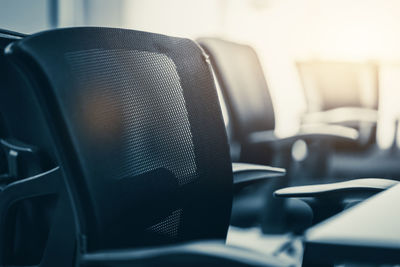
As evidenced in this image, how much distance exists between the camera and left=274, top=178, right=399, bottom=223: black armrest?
3.38ft

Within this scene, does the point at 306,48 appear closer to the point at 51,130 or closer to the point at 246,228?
the point at 246,228

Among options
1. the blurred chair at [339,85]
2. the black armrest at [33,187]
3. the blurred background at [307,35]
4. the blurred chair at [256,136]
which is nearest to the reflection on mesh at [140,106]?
the black armrest at [33,187]

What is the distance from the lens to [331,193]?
106 cm

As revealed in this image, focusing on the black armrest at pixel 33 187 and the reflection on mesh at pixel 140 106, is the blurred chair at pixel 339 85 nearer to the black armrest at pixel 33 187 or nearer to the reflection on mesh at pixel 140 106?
the reflection on mesh at pixel 140 106

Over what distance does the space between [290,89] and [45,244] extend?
4.18 metres

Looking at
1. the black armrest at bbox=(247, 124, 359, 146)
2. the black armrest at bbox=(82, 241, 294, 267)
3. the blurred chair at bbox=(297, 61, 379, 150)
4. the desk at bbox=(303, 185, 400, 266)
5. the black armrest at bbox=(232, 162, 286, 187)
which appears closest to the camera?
the desk at bbox=(303, 185, 400, 266)

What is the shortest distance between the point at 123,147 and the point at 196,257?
0.30m

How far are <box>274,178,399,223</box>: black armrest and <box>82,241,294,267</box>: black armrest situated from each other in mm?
369

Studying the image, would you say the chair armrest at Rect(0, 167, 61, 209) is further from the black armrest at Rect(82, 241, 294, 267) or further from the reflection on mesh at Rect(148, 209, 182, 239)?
the black armrest at Rect(82, 241, 294, 267)

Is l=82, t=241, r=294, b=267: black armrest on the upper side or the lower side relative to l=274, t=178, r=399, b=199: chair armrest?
upper

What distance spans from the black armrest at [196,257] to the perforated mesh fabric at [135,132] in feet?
0.46

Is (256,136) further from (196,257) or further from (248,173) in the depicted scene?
(196,257)

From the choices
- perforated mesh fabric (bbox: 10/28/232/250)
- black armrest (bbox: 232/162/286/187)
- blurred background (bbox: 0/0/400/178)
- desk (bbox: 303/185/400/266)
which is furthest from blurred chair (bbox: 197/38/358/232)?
blurred background (bbox: 0/0/400/178)

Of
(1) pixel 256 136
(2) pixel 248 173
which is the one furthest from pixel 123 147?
→ (1) pixel 256 136
